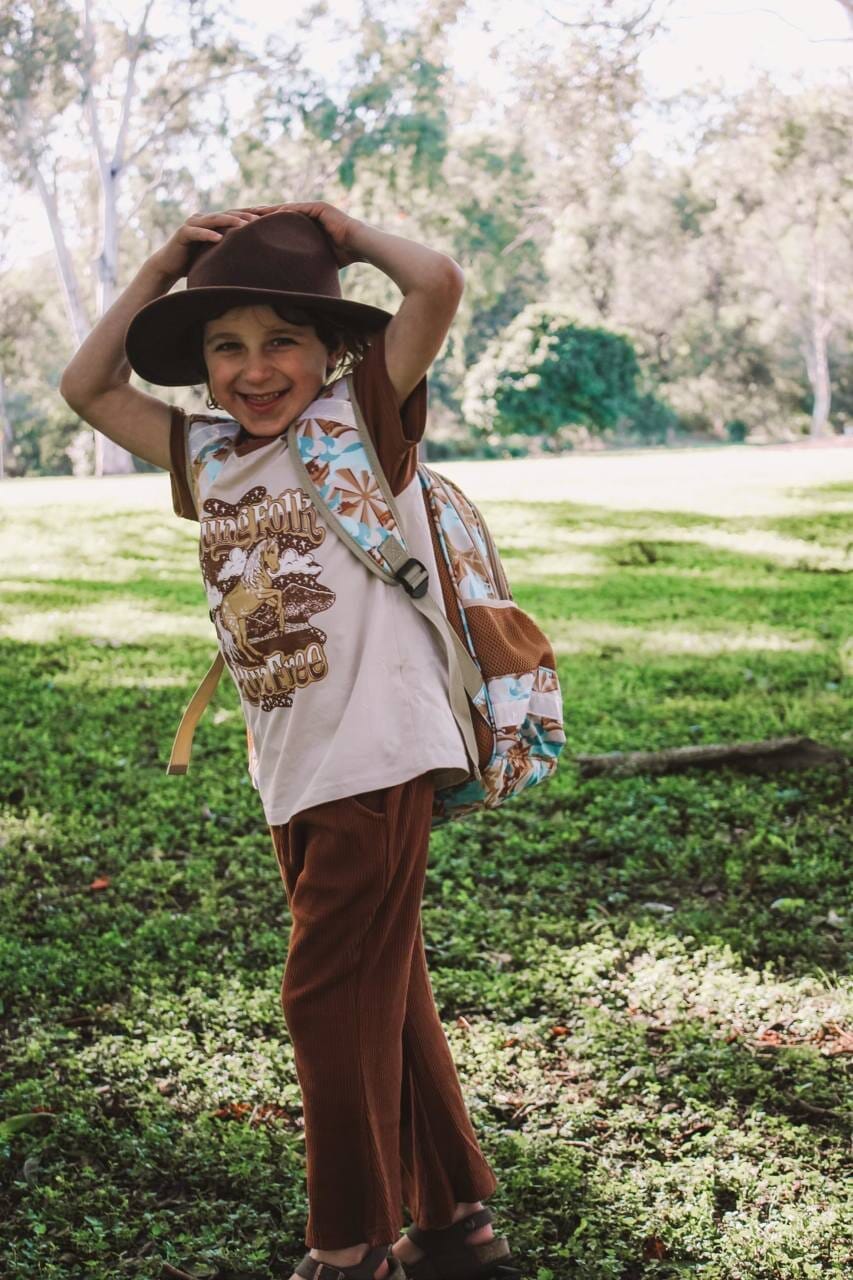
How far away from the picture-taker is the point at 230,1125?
3258 mm

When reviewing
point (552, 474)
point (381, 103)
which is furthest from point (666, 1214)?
point (381, 103)

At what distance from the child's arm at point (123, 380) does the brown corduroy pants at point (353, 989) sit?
0.80m

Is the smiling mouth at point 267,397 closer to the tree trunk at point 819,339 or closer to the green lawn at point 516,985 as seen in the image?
the green lawn at point 516,985

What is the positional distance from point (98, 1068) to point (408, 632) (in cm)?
185

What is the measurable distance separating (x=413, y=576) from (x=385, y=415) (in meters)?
0.29

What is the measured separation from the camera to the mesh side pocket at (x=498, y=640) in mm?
2438

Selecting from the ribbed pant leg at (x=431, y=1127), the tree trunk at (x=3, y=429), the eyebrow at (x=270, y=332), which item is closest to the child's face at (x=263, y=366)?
the eyebrow at (x=270, y=332)

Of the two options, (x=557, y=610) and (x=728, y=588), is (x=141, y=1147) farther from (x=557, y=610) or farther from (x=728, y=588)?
(x=728, y=588)

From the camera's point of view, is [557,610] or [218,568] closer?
[218,568]

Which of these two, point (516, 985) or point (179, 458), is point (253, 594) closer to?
point (179, 458)

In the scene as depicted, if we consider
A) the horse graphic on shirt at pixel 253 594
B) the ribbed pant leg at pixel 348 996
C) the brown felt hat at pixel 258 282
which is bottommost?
the ribbed pant leg at pixel 348 996

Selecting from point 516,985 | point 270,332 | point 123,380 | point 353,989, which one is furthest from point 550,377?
point 353,989

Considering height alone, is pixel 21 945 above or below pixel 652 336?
below

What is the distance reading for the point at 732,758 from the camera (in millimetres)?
5824
